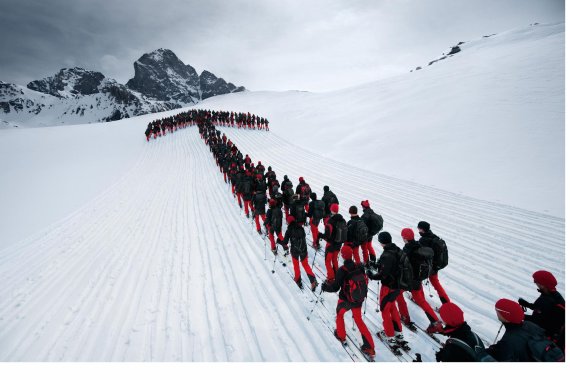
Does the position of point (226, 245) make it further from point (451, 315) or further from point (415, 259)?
point (451, 315)

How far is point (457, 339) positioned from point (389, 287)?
156 centimetres

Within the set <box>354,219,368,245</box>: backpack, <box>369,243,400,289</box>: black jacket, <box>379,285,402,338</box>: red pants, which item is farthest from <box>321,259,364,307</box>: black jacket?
<box>354,219,368,245</box>: backpack

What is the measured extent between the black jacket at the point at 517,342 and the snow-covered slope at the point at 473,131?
27.7ft

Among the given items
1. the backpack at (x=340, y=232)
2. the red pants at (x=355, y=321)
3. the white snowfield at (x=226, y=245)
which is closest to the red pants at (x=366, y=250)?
the white snowfield at (x=226, y=245)

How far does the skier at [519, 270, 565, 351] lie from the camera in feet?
10.5

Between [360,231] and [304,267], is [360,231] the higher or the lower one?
the higher one

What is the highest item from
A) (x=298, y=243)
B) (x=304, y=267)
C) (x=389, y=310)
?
(x=298, y=243)

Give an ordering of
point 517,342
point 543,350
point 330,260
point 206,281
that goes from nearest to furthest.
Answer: point 543,350
point 517,342
point 330,260
point 206,281

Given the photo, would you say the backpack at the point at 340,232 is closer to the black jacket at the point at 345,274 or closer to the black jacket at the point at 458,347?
the black jacket at the point at 345,274

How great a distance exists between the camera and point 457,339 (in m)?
2.85

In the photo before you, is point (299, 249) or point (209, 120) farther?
point (209, 120)

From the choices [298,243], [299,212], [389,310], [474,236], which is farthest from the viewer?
[474,236]

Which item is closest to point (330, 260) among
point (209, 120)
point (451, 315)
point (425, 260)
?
point (425, 260)

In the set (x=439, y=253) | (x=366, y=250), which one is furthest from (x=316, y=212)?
(x=439, y=253)
